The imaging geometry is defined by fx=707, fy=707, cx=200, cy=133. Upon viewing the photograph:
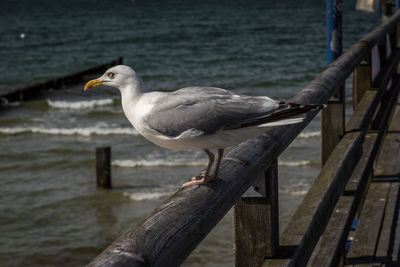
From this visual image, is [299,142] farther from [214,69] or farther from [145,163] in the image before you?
[214,69]

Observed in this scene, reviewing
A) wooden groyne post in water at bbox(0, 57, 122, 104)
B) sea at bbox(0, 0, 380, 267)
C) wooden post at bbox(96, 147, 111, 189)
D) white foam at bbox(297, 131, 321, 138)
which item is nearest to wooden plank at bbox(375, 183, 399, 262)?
sea at bbox(0, 0, 380, 267)

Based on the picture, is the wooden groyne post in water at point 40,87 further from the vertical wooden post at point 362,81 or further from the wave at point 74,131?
the vertical wooden post at point 362,81

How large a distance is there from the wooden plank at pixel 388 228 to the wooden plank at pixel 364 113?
0.54m

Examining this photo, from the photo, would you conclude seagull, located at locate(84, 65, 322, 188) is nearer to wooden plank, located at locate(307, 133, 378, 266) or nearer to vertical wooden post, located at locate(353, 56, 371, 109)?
wooden plank, located at locate(307, 133, 378, 266)

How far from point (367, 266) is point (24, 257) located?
23.2 ft

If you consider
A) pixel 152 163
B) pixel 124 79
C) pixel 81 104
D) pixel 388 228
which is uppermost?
pixel 124 79

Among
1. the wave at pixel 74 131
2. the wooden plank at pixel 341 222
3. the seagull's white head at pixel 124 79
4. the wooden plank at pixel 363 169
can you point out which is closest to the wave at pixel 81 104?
the wave at pixel 74 131

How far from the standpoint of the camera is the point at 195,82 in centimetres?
3102

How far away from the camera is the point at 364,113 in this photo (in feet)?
15.4

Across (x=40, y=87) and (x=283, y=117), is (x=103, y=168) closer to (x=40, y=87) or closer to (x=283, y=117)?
(x=283, y=117)

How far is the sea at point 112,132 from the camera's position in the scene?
1101 centimetres

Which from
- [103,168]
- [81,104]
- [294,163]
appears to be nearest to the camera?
[103,168]

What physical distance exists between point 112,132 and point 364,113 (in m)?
15.8

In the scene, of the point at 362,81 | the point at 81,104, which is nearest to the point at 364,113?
the point at 362,81
